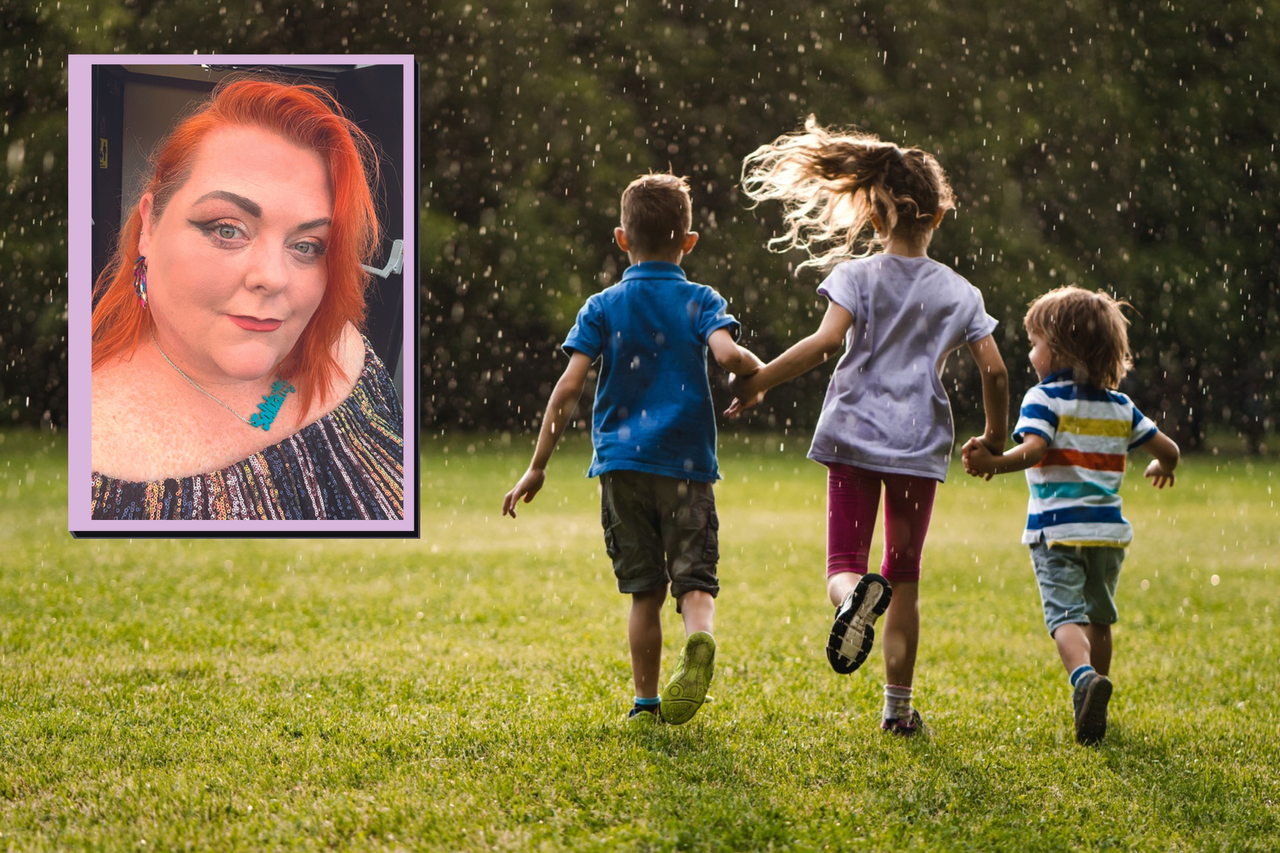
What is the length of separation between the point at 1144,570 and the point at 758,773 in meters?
6.69

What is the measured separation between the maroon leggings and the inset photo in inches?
86.8

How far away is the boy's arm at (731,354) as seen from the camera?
370cm

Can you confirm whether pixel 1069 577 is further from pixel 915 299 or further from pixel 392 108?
pixel 392 108

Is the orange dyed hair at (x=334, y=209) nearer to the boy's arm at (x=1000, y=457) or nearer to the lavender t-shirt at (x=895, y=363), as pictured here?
the lavender t-shirt at (x=895, y=363)

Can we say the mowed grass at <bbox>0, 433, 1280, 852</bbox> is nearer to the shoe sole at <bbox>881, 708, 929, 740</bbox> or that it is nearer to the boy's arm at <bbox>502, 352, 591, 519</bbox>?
the shoe sole at <bbox>881, 708, 929, 740</bbox>

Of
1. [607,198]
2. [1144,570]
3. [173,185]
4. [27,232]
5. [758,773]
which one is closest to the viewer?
[758,773]

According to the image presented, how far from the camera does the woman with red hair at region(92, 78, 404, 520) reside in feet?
17.9

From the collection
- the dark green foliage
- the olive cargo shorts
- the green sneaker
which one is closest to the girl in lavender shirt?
the olive cargo shorts

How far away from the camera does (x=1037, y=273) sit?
73.7ft

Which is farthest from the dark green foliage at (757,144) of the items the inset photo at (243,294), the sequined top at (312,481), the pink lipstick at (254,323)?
the sequined top at (312,481)

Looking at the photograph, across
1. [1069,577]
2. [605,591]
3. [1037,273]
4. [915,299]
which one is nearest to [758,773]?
[1069,577]

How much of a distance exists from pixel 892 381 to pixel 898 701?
1.11 m

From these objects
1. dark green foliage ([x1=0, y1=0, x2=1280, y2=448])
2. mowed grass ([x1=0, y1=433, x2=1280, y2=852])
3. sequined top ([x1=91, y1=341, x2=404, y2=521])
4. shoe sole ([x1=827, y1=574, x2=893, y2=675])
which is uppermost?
dark green foliage ([x1=0, y1=0, x2=1280, y2=448])

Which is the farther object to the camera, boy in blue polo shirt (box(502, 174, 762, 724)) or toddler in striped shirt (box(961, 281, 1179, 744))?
toddler in striped shirt (box(961, 281, 1179, 744))
